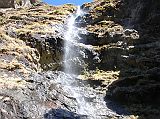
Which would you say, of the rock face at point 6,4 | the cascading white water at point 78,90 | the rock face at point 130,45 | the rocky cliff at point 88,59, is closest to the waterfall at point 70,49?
the cascading white water at point 78,90

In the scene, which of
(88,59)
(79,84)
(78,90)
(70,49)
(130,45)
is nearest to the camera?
(78,90)

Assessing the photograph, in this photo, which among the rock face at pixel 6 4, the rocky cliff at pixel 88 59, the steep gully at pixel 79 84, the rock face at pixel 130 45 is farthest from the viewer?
the rock face at pixel 6 4

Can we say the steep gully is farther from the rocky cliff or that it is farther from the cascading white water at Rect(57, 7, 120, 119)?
the rocky cliff

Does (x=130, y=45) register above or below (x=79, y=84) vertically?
above

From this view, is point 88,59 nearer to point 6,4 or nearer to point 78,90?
point 78,90

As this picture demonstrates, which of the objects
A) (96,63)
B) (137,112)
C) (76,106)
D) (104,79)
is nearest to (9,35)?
(96,63)

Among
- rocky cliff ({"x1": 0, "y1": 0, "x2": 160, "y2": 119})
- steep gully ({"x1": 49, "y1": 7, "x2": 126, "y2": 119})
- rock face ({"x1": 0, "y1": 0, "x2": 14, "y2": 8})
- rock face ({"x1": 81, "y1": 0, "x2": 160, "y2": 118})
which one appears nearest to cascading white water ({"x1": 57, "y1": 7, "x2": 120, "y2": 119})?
steep gully ({"x1": 49, "y1": 7, "x2": 126, "y2": 119})

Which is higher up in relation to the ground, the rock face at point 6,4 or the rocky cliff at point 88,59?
the rock face at point 6,4

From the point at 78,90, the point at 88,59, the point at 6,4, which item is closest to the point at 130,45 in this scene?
the point at 88,59

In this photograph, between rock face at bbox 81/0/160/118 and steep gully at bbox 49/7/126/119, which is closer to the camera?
steep gully at bbox 49/7/126/119

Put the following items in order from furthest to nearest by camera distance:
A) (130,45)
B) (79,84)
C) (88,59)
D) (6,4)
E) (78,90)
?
(6,4), (130,45), (88,59), (79,84), (78,90)

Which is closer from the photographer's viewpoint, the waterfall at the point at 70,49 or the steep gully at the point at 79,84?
the steep gully at the point at 79,84

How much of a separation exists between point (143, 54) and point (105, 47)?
3.18 metres

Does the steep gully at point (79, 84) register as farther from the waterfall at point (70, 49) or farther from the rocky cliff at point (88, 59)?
the rocky cliff at point (88, 59)
